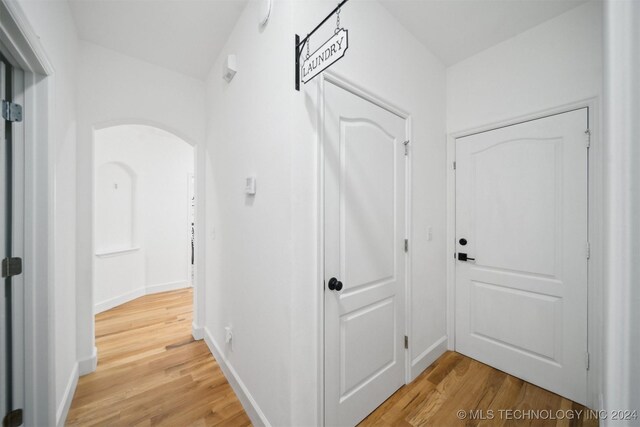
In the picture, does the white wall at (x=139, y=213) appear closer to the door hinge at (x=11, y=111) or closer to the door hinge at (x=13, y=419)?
the door hinge at (x=13, y=419)

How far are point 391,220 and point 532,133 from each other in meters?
1.38

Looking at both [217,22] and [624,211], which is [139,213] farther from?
[624,211]

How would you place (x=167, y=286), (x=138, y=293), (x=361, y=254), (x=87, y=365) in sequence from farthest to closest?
(x=167, y=286) < (x=138, y=293) < (x=87, y=365) < (x=361, y=254)

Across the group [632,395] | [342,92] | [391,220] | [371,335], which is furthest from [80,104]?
[632,395]

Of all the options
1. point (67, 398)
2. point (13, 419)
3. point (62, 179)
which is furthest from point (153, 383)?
point (62, 179)

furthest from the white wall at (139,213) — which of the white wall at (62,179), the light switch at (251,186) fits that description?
the light switch at (251,186)

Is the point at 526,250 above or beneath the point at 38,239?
beneath

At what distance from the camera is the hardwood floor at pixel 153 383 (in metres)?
1.66

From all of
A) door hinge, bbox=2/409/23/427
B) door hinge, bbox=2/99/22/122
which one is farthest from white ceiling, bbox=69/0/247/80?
door hinge, bbox=2/409/23/427

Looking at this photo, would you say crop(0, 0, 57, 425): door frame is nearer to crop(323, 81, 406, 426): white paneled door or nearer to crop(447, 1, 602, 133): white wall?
crop(323, 81, 406, 426): white paneled door

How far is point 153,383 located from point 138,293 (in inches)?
105

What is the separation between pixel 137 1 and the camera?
1.76 meters

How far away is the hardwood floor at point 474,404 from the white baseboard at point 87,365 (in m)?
2.27

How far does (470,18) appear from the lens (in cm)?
191
